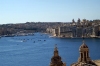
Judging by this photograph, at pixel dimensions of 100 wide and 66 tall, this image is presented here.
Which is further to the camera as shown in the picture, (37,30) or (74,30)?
(37,30)

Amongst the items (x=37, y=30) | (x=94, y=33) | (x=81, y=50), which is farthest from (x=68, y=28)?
(x=81, y=50)

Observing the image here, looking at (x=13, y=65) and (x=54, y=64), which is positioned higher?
(x=54, y=64)

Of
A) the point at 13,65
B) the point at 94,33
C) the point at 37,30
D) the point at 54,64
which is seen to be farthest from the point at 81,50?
the point at 37,30

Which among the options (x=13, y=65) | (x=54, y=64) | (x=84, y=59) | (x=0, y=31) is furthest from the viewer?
(x=0, y=31)

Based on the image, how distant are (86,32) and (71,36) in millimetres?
3716

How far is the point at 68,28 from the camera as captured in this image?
2955 inches

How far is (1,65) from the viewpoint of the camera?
27.0 metres

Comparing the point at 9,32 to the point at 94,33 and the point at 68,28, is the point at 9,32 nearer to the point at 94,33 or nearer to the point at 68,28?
the point at 68,28

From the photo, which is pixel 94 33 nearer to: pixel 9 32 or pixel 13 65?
pixel 9 32

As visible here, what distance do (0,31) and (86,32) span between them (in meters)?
31.8

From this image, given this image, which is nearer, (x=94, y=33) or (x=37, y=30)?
(x=94, y=33)

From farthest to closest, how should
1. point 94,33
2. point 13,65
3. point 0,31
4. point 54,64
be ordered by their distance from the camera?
1. point 0,31
2. point 94,33
3. point 13,65
4. point 54,64

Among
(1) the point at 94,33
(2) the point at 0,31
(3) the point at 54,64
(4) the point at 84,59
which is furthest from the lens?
(2) the point at 0,31

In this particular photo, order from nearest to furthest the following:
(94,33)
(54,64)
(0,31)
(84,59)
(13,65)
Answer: (54,64), (84,59), (13,65), (94,33), (0,31)
